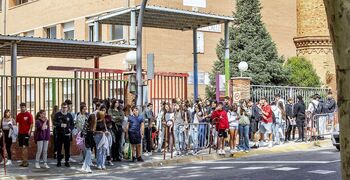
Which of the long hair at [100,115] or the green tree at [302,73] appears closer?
the long hair at [100,115]

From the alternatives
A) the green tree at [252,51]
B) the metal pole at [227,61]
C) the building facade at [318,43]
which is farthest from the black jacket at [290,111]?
the building facade at [318,43]

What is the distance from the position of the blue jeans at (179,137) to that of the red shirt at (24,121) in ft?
15.4

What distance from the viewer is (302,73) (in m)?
34.4

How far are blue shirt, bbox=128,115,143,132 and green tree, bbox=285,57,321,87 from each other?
675 inches

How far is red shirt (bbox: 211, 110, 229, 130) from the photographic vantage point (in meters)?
19.1

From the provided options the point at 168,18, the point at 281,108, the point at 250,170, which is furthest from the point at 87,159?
the point at 281,108

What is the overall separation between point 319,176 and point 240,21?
2065 cm

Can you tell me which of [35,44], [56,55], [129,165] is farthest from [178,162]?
[56,55]

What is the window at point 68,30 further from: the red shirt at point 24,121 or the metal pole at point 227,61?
the red shirt at point 24,121

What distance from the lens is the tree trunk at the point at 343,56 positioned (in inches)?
95.7

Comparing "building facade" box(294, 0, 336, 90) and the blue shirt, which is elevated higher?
"building facade" box(294, 0, 336, 90)

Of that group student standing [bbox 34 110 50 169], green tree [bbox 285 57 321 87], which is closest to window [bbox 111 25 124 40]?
green tree [bbox 285 57 321 87]

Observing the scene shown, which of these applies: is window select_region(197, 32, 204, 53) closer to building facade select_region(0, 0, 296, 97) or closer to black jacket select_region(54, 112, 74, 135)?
building facade select_region(0, 0, 296, 97)

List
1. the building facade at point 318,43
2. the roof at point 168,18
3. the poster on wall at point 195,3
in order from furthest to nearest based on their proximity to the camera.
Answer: the building facade at point 318,43
the poster on wall at point 195,3
the roof at point 168,18
